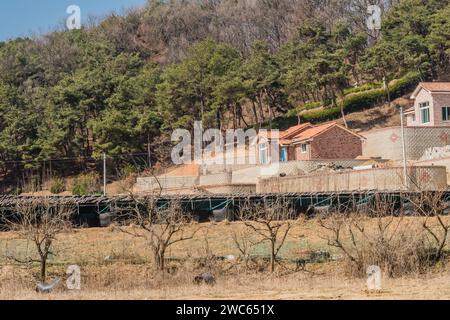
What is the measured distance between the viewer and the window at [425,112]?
3831 cm

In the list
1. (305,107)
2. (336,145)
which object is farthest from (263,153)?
(305,107)

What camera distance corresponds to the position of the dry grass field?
14.2m

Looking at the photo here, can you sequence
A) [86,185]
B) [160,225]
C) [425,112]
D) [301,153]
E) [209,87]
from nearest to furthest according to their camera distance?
[160,225], [425,112], [301,153], [86,185], [209,87]

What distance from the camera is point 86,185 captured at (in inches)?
1684

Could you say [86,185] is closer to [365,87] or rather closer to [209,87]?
[209,87]

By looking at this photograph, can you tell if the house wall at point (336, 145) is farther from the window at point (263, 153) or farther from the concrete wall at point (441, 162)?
the concrete wall at point (441, 162)

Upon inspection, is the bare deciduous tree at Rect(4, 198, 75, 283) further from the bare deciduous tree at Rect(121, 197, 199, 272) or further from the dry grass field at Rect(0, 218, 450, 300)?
the bare deciduous tree at Rect(121, 197, 199, 272)

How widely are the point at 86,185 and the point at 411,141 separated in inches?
786

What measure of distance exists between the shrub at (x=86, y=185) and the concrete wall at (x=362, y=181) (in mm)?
12120

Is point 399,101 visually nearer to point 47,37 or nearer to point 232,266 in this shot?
point 232,266

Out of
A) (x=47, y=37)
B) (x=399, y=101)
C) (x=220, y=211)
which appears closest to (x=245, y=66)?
(x=399, y=101)
